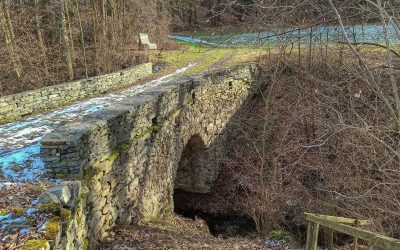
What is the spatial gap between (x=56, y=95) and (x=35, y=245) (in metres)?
9.25

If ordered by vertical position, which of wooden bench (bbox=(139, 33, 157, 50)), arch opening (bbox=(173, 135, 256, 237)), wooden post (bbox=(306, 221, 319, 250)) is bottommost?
arch opening (bbox=(173, 135, 256, 237))

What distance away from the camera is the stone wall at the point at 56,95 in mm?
9914

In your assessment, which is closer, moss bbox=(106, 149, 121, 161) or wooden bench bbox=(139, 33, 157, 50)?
moss bbox=(106, 149, 121, 161)

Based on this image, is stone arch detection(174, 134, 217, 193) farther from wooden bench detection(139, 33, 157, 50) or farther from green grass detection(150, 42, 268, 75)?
wooden bench detection(139, 33, 157, 50)

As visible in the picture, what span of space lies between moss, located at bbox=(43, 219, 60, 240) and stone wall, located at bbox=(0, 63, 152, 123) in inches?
267

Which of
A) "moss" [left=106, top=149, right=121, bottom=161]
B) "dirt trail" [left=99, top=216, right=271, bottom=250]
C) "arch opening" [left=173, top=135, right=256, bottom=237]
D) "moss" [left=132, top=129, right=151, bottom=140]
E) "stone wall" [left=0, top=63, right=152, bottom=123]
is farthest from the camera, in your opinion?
"arch opening" [left=173, top=135, right=256, bottom=237]

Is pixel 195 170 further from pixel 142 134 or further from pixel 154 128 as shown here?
pixel 142 134

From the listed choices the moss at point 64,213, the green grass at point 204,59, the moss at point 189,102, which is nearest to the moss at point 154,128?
the moss at point 189,102

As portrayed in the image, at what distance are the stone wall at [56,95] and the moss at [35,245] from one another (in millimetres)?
7118

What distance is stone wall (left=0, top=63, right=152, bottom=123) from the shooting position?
9914 mm

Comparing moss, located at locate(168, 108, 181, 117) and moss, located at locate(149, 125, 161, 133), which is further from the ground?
moss, located at locate(168, 108, 181, 117)

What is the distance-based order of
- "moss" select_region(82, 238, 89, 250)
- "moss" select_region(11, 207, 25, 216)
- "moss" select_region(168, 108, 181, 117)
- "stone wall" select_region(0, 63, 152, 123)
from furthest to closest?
"stone wall" select_region(0, 63, 152, 123)
"moss" select_region(168, 108, 181, 117)
"moss" select_region(82, 238, 89, 250)
"moss" select_region(11, 207, 25, 216)

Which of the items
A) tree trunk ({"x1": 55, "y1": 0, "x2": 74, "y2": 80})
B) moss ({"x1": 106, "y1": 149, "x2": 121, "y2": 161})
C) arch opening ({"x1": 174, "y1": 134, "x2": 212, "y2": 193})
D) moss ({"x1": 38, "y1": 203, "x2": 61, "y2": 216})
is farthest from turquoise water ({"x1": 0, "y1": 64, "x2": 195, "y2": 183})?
tree trunk ({"x1": 55, "y1": 0, "x2": 74, "y2": 80})

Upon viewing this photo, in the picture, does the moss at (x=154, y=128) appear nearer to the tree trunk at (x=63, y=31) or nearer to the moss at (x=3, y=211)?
the moss at (x=3, y=211)
